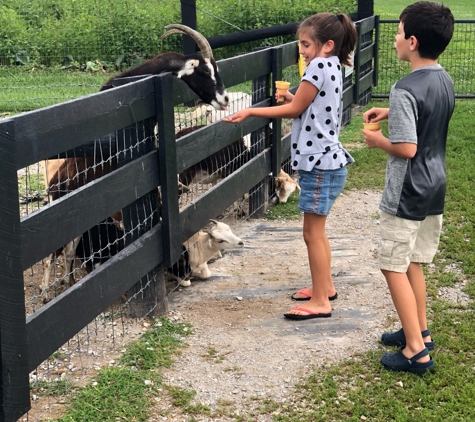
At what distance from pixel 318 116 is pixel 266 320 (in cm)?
135

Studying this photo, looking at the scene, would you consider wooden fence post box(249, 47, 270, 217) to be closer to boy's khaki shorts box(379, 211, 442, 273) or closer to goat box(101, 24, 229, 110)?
goat box(101, 24, 229, 110)

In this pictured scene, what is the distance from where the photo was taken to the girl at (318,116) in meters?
4.60

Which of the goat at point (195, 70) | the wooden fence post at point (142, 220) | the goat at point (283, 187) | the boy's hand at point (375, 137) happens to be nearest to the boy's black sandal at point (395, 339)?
the boy's hand at point (375, 137)

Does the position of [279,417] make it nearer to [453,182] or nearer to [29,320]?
[29,320]

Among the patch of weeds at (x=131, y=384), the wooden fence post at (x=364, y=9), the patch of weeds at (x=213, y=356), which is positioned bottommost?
the patch of weeds at (x=213, y=356)

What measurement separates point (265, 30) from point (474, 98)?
4.27 meters

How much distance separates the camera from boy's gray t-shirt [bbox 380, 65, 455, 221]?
3.80 metres

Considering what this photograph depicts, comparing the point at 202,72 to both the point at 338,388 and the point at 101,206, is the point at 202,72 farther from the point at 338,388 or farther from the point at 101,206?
the point at 338,388

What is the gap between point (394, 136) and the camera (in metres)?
3.83

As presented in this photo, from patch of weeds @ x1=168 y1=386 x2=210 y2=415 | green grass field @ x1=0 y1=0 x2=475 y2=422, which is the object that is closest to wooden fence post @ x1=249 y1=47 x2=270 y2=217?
green grass field @ x1=0 y1=0 x2=475 y2=422

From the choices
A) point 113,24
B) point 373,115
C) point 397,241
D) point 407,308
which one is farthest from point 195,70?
point 113,24

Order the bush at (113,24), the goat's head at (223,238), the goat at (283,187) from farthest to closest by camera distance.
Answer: the bush at (113,24)
the goat at (283,187)
the goat's head at (223,238)

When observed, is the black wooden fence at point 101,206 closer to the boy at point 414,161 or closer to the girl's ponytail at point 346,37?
the girl's ponytail at point 346,37

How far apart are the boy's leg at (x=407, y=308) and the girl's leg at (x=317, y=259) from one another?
0.83 m
